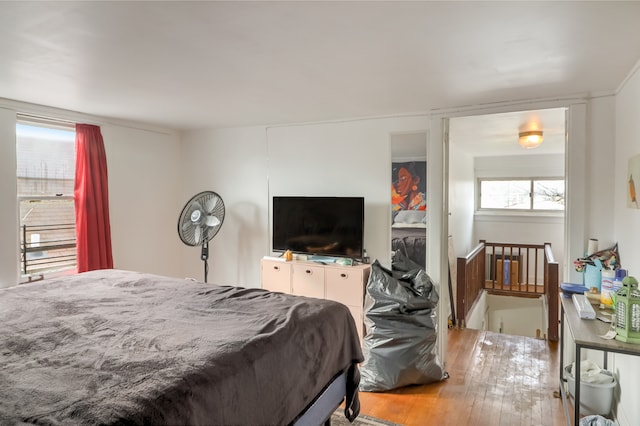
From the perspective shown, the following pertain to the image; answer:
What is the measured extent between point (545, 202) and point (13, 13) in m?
7.08

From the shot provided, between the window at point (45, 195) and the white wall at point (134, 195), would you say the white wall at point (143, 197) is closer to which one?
the white wall at point (134, 195)

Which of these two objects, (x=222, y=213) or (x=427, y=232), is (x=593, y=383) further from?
(x=222, y=213)

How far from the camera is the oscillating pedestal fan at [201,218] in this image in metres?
3.99

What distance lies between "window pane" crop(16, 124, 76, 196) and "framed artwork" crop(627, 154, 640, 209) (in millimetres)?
4431

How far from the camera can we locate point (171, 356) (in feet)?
5.11

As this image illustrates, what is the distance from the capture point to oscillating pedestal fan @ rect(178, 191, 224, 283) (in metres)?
3.99

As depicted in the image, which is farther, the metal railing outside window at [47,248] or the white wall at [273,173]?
the white wall at [273,173]

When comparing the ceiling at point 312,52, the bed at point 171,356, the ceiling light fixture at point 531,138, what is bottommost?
the bed at point 171,356

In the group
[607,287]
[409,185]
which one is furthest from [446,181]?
[607,287]

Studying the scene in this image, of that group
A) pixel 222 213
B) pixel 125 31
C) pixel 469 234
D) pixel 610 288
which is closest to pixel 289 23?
pixel 125 31

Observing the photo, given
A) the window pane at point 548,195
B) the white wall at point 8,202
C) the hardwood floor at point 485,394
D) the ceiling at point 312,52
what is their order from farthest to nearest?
the window pane at point 548,195 → the white wall at point 8,202 → the hardwood floor at point 485,394 → the ceiling at point 312,52

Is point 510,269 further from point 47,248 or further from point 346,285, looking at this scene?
point 47,248

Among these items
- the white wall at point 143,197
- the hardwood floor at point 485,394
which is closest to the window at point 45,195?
the white wall at point 143,197

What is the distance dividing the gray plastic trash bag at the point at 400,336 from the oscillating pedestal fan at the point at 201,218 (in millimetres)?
1769
